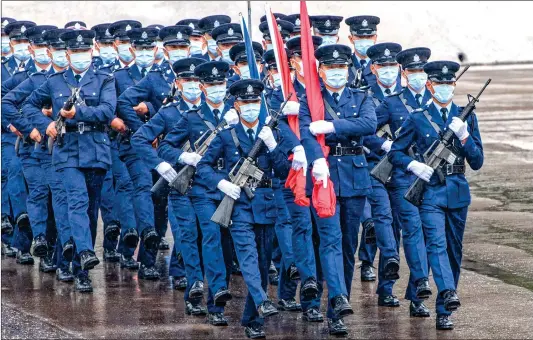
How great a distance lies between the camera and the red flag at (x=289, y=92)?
11.5 metres

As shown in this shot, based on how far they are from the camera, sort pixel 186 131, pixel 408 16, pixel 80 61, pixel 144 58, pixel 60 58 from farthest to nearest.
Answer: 1. pixel 408 16
2. pixel 144 58
3. pixel 60 58
4. pixel 80 61
5. pixel 186 131

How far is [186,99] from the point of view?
1283 cm

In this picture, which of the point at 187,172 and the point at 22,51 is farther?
the point at 22,51

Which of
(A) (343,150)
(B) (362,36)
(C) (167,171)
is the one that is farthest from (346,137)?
(B) (362,36)

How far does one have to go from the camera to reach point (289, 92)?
12250 millimetres

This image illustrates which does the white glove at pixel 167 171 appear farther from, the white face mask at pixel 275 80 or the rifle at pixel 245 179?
the white face mask at pixel 275 80

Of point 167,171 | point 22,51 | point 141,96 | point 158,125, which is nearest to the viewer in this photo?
point 167,171

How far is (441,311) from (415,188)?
0.95m

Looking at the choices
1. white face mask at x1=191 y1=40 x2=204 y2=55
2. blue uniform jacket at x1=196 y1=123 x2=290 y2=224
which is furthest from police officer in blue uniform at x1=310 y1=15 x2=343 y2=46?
blue uniform jacket at x1=196 y1=123 x2=290 y2=224

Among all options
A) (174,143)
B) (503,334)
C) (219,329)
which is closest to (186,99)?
(174,143)

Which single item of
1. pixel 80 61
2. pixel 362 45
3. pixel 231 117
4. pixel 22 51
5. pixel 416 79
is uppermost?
pixel 22 51

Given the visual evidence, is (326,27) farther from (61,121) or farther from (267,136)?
(267,136)

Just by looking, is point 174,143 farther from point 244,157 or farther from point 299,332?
point 299,332

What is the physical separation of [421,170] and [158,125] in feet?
8.23
